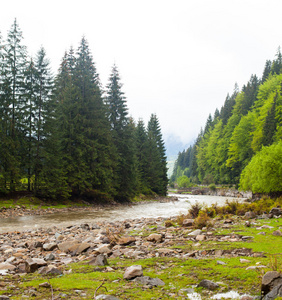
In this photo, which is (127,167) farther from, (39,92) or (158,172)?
(158,172)

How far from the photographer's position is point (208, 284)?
13.9ft

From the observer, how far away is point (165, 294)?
4.10 m

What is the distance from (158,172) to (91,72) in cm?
2783

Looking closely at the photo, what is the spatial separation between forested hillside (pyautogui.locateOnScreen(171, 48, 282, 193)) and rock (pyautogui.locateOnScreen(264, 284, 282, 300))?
2499cm

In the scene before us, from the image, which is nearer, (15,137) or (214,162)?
(15,137)

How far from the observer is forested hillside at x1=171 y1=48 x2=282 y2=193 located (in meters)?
26.7

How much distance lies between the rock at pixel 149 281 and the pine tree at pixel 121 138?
101 ft

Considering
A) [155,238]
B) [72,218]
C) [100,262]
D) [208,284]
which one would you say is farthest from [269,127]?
[208,284]

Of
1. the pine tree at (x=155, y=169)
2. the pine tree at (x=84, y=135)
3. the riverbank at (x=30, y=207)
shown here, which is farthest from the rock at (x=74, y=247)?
the pine tree at (x=155, y=169)

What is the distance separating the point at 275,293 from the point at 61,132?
28656 mm

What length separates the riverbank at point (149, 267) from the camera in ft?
13.7

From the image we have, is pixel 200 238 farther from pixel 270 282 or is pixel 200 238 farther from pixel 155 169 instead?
pixel 155 169

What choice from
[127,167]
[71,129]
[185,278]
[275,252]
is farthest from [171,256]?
[127,167]

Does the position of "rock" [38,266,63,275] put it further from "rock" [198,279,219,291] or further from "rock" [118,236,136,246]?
"rock" [118,236,136,246]
